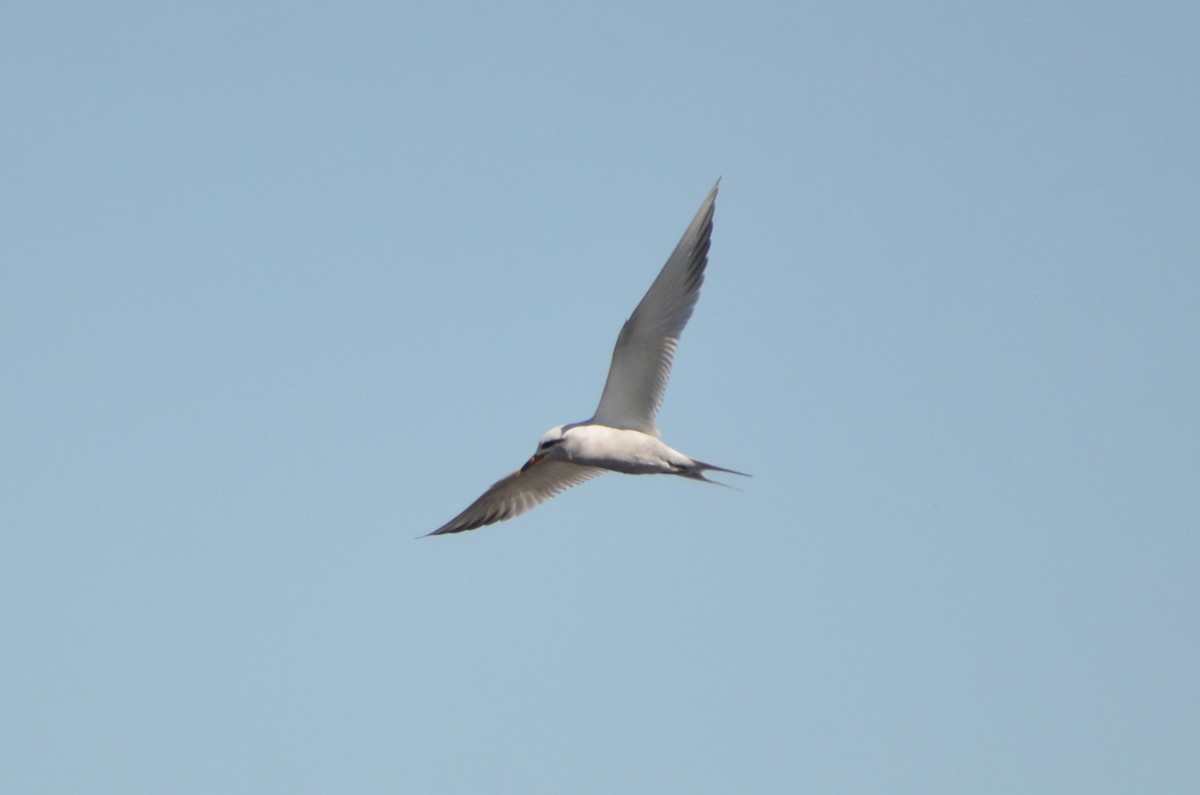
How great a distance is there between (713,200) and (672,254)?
830 mm

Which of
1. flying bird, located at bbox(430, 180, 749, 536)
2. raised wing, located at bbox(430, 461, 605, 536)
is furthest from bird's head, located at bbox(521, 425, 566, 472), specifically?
raised wing, located at bbox(430, 461, 605, 536)

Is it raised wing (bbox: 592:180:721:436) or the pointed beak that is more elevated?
raised wing (bbox: 592:180:721:436)

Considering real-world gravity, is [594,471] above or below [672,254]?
below

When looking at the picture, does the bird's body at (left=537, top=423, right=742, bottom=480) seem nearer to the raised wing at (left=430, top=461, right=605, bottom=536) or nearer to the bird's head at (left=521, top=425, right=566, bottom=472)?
the bird's head at (left=521, top=425, right=566, bottom=472)

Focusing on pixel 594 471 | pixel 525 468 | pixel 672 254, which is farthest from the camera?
pixel 594 471

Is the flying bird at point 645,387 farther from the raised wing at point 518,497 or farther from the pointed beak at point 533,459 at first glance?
the raised wing at point 518,497

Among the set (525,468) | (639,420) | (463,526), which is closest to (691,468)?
(639,420)

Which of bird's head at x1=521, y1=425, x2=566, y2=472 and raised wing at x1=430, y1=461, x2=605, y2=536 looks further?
raised wing at x1=430, y1=461, x2=605, y2=536

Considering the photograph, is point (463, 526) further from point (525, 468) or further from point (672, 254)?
point (672, 254)

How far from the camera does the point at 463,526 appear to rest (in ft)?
75.1

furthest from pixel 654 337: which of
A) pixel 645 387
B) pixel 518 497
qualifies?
pixel 518 497

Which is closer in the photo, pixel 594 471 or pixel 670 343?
pixel 670 343

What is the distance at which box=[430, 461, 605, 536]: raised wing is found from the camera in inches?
891

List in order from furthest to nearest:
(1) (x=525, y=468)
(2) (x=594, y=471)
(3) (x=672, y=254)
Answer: (2) (x=594, y=471) → (1) (x=525, y=468) → (3) (x=672, y=254)
